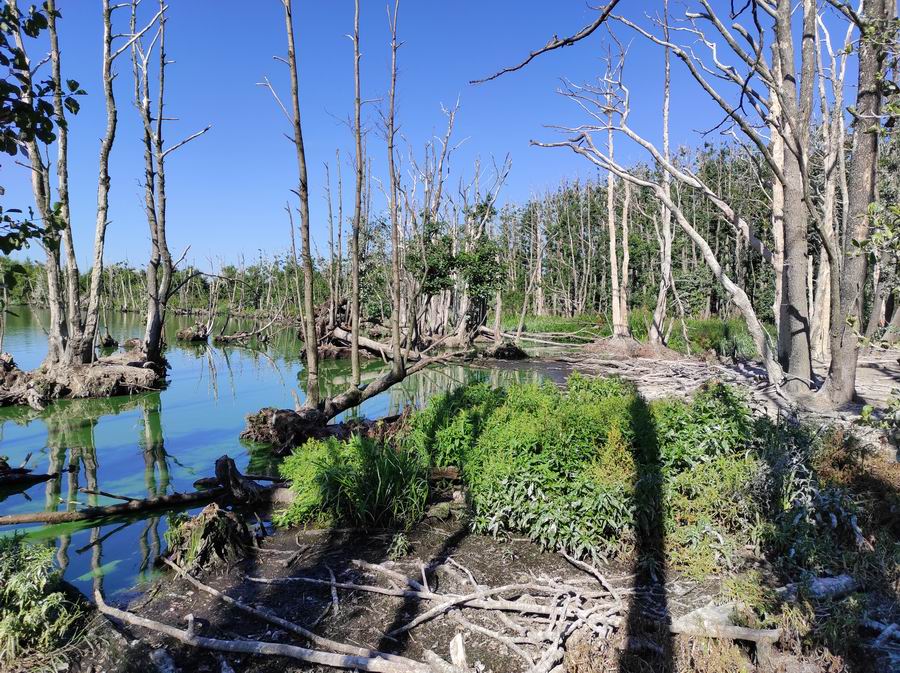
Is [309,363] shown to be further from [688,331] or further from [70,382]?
[688,331]

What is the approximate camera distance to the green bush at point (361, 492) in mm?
4934

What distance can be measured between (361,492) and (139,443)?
5.27 meters

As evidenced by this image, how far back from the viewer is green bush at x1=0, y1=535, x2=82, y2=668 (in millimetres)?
2963

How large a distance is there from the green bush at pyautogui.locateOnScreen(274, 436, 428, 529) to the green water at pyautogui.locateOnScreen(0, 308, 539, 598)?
1.31 meters

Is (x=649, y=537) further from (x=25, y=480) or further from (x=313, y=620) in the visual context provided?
(x=25, y=480)

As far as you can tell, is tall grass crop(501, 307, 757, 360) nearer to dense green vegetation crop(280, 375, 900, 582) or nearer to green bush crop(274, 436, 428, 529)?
dense green vegetation crop(280, 375, 900, 582)

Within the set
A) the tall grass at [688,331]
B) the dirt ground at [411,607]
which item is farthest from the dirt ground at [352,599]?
the tall grass at [688,331]

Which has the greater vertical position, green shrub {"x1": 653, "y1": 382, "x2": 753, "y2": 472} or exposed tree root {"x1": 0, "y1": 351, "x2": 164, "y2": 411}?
green shrub {"x1": 653, "y1": 382, "x2": 753, "y2": 472}

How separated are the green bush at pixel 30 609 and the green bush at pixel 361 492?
1.98m

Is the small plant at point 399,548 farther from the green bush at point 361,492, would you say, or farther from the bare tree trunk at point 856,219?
the bare tree trunk at point 856,219

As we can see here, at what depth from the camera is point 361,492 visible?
4.93m

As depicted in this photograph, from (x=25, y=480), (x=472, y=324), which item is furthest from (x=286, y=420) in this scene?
(x=472, y=324)

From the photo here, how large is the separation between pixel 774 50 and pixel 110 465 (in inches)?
422

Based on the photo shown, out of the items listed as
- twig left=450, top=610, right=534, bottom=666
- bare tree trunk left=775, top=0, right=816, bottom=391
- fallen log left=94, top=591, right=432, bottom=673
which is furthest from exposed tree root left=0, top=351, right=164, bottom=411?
bare tree trunk left=775, top=0, right=816, bottom=391
